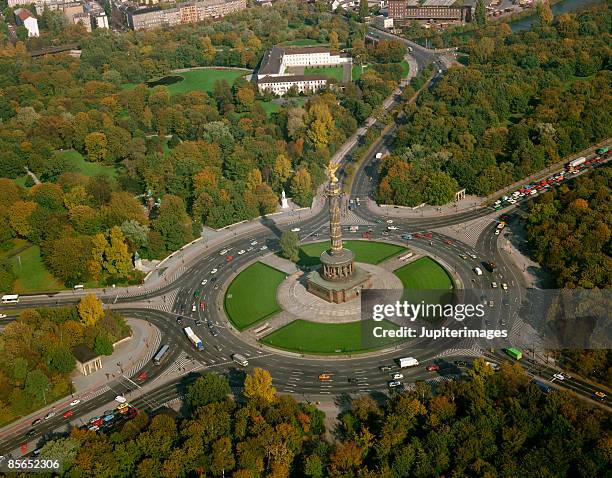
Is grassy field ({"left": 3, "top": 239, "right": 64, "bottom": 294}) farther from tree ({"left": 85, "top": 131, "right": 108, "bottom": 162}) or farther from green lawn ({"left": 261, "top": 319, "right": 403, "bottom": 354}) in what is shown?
green lawn ({"left": 261, "top": 319, "right": 403, "bottom": 354})

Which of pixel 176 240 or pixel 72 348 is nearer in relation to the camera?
pixel 72 348

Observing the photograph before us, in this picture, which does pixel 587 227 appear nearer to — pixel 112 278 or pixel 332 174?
pixel 332 174

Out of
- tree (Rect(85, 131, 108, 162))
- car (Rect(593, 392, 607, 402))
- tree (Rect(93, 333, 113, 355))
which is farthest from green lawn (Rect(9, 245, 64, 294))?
car (Rect(593, 392, 607, 402))

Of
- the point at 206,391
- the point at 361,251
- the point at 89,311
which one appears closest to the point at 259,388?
the point at 206,391

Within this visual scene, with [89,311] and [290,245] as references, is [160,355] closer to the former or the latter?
[89,311]

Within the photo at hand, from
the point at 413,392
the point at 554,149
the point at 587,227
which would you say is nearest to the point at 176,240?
the point at 413,392

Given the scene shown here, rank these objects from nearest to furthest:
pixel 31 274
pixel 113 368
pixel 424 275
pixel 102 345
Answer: pixel 113 368 < pixel 102 345 < pixel 424 275 < pixel 31 274
